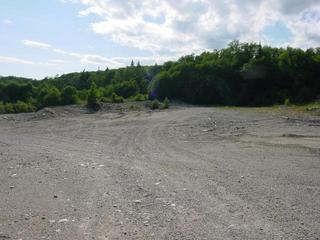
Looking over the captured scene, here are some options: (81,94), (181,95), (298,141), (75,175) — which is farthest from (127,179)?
(181,95)

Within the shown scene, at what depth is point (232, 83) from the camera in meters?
45.6

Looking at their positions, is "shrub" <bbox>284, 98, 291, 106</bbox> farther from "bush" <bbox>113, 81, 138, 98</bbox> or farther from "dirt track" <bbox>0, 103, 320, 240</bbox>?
"bush" <bbox>113, 81, 138, 98</bbox>

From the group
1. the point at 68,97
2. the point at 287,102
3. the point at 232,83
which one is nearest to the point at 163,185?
the point at 68,97

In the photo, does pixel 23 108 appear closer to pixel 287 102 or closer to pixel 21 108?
pixel 21 108

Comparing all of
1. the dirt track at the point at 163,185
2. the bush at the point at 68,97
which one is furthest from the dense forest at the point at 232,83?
the dirt track at the point at 163,185

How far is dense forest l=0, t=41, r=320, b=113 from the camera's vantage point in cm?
3852

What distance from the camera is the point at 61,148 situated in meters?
15.6

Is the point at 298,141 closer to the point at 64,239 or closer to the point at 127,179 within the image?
the point at 127,179

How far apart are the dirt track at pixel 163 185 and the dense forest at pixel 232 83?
63.7 feet

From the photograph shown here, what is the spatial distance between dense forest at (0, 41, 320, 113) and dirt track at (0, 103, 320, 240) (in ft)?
63.7

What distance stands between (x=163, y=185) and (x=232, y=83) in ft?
123

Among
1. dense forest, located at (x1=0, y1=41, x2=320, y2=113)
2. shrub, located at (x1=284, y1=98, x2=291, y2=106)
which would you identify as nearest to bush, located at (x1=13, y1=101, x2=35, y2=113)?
dense forest, located at (x1=0, y1=41, x2=320, y2=113)

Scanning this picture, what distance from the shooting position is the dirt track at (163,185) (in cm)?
634

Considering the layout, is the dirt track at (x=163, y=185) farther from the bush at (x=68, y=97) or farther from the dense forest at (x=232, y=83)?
the dense forest at (x=232, y=83)
